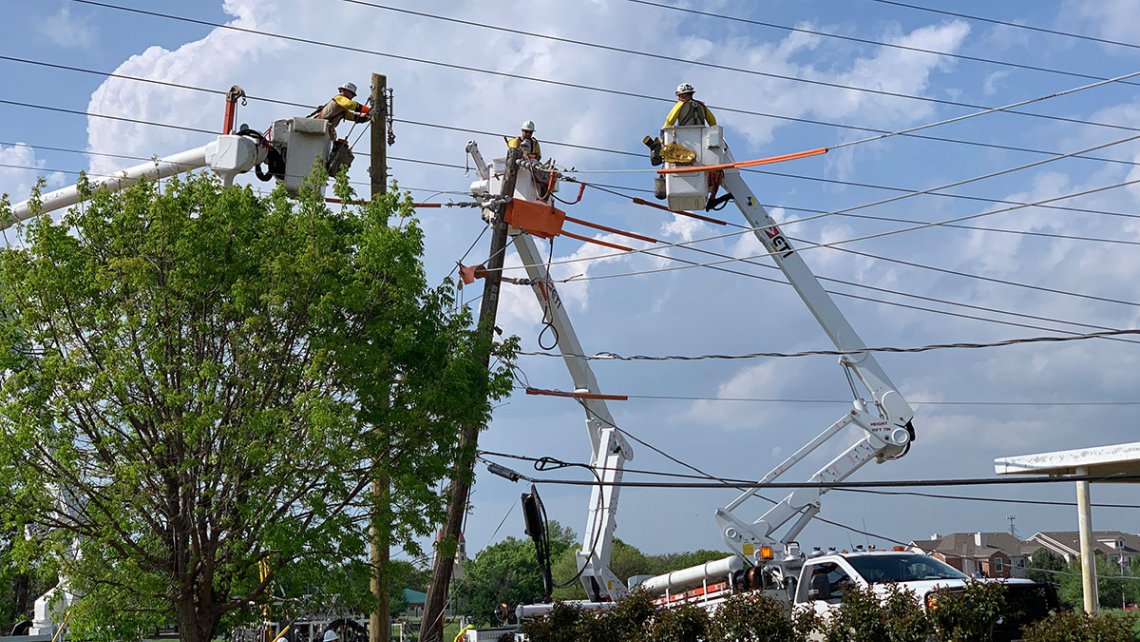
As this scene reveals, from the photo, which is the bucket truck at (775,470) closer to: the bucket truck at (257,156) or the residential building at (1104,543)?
the bucket truck at (257,156)

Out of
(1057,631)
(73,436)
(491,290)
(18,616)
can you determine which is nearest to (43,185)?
(73,436)

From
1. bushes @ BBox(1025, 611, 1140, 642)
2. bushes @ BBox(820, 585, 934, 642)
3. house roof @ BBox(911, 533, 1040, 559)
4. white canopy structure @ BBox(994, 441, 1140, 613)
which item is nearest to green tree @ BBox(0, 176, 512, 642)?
bushes @ BBox(820, 585, 934, 642)

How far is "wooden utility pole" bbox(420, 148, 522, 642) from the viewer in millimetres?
17219

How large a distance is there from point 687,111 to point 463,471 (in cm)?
746

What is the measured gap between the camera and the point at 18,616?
107 ft

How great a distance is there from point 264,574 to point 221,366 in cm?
303

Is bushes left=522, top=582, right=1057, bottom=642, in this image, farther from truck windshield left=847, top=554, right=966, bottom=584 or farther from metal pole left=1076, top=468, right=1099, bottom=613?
metal pole left=1076, top=468, right=1099, bottom=613

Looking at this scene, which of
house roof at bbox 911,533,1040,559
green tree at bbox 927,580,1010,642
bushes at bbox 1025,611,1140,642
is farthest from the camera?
house roof at bbox 911,533,1040,559

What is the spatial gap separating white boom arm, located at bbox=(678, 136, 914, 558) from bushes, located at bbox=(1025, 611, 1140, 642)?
8.81 metres

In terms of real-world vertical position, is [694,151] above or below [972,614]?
above

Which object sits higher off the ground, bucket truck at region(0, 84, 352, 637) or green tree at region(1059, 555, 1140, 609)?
bucket truck at region(0, 84, 352, 637)

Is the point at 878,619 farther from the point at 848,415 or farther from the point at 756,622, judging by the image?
the point at 848,415

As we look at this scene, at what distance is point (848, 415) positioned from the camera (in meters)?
22.6

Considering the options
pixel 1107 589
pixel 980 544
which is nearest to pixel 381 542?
pixel 1107 589
